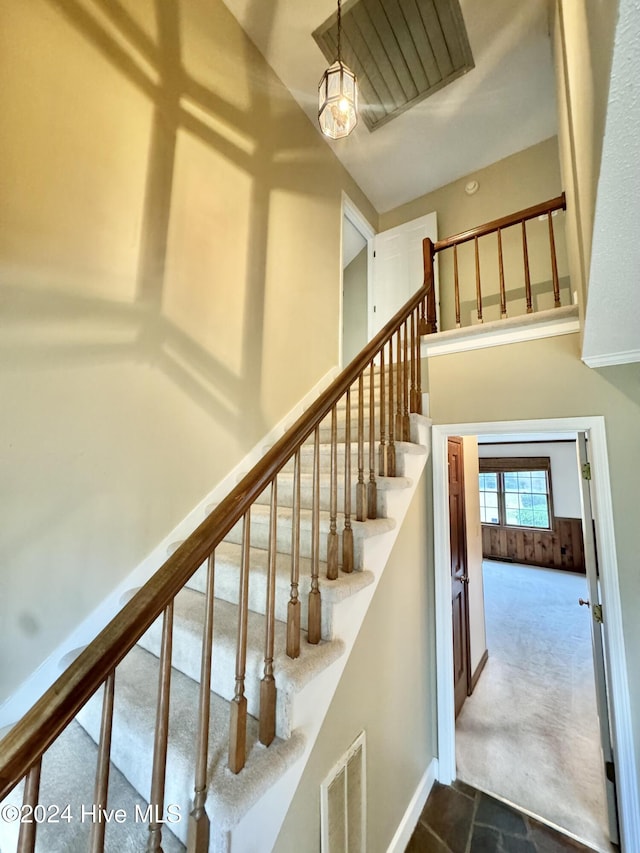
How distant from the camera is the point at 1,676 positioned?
4.58 feet

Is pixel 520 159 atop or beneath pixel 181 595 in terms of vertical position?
atop

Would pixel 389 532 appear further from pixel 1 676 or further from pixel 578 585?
pixel 578 585

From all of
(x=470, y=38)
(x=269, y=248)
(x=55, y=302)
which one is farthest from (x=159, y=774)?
(x=470, y=38)

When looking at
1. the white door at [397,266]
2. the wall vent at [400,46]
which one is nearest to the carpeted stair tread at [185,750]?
the white door at [397,266]

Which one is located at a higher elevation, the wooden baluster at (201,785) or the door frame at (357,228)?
the door frame at (357,228)

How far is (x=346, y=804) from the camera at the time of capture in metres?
1.37

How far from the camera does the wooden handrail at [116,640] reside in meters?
0.60

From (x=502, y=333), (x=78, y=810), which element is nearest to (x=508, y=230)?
(x=502, y=333)

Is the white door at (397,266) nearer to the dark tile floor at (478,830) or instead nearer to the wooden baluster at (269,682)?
the wooden baluster at (269,682)

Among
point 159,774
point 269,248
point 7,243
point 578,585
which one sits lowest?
point 578,585

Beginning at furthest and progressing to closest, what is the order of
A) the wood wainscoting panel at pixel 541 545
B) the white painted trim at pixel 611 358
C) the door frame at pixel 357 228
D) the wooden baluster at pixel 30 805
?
the wood wainscoting panel at pixel 541 545, the door frame at pixel 357 228, the white painted trim at pixel 611 358, the wooden baluster at pixel 30 805

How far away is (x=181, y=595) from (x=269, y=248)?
251cm

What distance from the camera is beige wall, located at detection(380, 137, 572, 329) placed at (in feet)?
11.1

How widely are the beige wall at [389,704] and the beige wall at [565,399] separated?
2.09 feet
